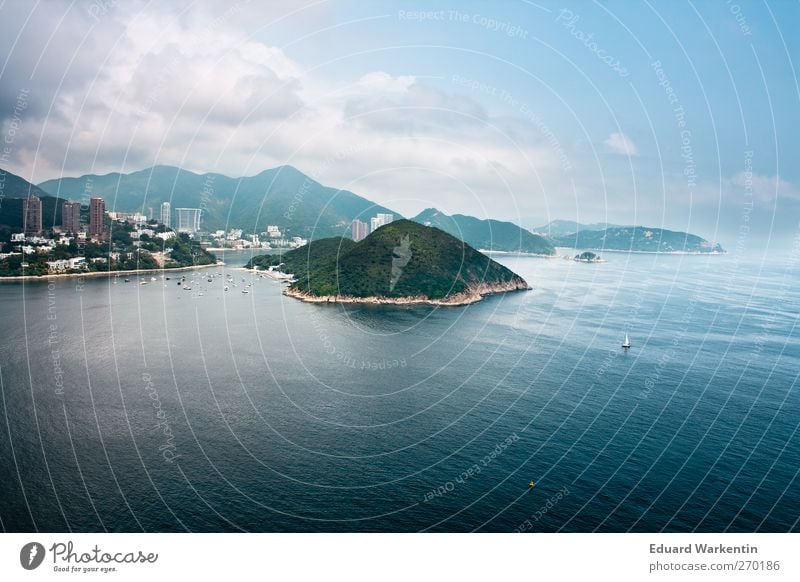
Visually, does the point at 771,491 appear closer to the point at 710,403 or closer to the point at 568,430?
the point at 568,430

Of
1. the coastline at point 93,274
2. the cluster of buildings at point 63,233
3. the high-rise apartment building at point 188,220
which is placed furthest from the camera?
the high-rise apartment building at point 188,220

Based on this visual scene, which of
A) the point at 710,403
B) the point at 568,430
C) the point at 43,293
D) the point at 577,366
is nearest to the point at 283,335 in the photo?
the point at 577,366

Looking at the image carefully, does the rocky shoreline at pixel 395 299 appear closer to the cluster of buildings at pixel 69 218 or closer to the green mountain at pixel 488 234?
the cluster of buildings at pixel 69 218

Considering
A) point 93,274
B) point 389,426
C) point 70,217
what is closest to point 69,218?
point 70,217

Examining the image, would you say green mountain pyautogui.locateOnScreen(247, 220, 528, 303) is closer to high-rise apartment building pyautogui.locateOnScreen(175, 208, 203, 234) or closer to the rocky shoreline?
the rocky shoreline

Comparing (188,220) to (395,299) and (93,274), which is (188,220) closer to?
(93,274)

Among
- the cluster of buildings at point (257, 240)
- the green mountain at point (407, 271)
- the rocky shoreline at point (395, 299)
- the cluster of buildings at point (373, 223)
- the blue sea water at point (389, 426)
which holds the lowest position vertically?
the blue sea water at point (389, 426)

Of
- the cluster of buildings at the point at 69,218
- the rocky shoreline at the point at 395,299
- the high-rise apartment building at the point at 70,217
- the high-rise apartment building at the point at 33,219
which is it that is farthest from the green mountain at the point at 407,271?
the high-rise apartment building at the point at 33,219

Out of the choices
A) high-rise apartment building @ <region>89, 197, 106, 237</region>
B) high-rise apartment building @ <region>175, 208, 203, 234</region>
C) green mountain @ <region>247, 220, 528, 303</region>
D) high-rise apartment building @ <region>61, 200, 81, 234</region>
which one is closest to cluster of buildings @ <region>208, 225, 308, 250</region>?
high-rise apartment building @ <region>175, 208, 203, 234</region>
